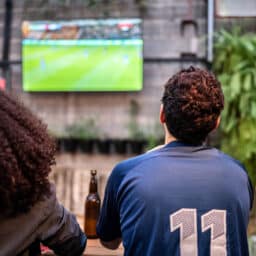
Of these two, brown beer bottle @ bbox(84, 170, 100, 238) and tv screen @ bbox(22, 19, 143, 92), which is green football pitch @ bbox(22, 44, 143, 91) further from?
brown beer bottle @ bbox(84, 170, 100, 238)

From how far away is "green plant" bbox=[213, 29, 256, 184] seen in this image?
4.16 m

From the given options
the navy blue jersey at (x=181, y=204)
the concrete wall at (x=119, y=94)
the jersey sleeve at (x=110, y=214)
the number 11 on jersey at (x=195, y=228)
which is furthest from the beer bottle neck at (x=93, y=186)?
the concrete wall at (x=119, y=94)

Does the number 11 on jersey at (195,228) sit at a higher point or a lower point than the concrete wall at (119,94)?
lower

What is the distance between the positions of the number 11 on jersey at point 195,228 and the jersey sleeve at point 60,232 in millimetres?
286

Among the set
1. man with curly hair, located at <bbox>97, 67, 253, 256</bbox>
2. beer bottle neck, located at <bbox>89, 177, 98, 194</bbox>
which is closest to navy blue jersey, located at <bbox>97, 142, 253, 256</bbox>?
man with curly hair, located at <bbox>97, 67, 253, 256</bbox>

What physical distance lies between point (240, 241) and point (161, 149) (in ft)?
1.22

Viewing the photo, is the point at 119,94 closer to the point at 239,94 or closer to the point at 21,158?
the point at 239,94

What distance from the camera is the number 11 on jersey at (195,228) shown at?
1.47 meters

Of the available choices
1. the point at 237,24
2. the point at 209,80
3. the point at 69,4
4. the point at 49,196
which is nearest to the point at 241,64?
the point at 237,24

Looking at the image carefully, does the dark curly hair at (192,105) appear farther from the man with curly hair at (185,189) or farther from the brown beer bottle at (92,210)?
the brown beer bottle at (92,210)

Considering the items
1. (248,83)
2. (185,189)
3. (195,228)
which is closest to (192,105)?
(185,189)

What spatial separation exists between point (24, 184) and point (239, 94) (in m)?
3.20

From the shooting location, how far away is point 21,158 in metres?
1.24

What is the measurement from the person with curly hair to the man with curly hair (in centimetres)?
25
